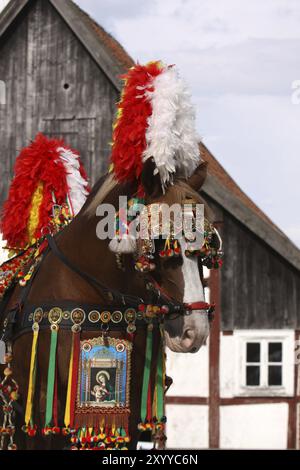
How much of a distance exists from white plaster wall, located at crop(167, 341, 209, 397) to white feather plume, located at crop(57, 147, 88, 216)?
8375 millimetres

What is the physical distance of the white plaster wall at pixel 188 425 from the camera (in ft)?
48.5

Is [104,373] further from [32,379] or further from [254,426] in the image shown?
[254,426]

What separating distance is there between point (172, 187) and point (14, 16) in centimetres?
1100

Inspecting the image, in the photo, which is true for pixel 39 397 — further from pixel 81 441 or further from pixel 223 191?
pixel 223 191

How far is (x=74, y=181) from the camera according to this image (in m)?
6.68

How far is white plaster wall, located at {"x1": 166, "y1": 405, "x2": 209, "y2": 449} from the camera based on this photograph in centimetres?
1478

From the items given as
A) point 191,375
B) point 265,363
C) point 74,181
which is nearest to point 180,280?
point 74,181

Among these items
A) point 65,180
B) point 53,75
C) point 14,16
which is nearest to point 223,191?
point 53,75

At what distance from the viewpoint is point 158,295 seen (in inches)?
201

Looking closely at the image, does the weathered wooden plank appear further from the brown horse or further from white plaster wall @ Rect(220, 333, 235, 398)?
the brown horse

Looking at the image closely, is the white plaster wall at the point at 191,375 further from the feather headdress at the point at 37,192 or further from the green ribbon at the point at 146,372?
the green ribbon at the point at 146,372

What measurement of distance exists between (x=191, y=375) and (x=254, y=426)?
1156mm

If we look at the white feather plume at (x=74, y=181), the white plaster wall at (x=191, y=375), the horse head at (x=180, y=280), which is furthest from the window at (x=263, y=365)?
the horse head at (x=180, y=280)

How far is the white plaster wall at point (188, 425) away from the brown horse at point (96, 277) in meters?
9.40
